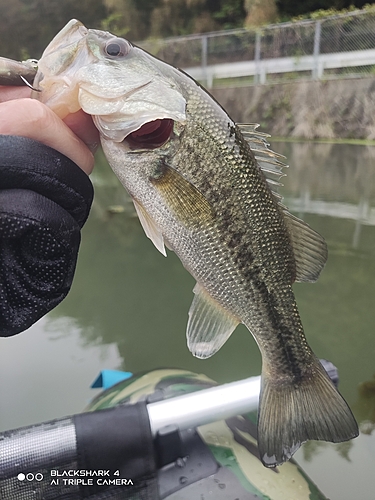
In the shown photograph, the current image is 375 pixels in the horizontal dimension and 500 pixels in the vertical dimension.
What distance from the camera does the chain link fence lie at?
434 inches

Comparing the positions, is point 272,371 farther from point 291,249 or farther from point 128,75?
point 128,75

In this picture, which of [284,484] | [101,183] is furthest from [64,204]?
[101,183]

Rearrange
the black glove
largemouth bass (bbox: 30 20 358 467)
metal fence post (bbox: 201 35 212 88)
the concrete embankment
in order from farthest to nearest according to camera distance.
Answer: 1. metal fence post (bbox: 201 35 212 88)
2. the concrete embankment
3. largemouth bass (bbox: 30 20 358 467)
4. the black glove

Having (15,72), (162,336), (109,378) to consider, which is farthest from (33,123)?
(162,336)

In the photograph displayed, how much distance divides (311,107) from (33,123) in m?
11.3

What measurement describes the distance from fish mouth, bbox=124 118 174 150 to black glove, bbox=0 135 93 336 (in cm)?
16

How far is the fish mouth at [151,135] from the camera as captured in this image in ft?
3.65

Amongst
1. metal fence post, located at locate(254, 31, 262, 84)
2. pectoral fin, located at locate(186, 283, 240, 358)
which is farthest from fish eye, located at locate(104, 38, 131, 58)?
metal fence post, located at locate(254, 31, 262, 84)

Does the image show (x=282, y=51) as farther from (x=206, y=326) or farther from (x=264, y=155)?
(x=206, y=326)

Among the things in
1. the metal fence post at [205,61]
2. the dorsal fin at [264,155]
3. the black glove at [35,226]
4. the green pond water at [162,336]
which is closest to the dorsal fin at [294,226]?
the dorsal fin at [264,155]

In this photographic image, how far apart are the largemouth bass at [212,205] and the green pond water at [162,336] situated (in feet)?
4.08

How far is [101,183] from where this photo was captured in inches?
335

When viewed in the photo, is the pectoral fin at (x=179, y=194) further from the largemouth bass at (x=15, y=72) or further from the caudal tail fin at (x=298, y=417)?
the caudal tail fin at (x=298, y=417)

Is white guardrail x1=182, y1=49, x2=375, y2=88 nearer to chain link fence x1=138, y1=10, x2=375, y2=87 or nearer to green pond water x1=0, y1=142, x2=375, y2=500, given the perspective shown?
chain link fence x1=138, y1=10, x2=375, y2=87
